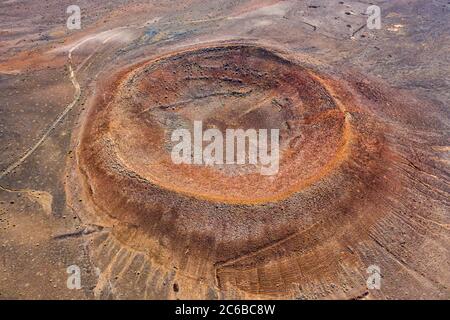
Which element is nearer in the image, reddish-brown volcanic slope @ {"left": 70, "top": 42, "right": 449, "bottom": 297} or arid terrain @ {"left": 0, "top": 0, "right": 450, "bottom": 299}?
arid terrain @ {"left": 0, "top": 0, "right": 450, "bottom": 299}

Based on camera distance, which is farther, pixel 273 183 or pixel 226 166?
pixel 226 166

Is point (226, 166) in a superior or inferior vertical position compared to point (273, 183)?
superior

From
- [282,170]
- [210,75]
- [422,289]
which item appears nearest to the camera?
[422,289]

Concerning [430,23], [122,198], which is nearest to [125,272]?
[122,198]

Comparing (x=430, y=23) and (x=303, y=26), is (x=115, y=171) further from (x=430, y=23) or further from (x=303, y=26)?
(x=430, y=23)

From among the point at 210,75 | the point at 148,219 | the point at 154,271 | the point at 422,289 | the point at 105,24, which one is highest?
the point at 105,24

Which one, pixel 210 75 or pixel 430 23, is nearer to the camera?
pixel 210 75

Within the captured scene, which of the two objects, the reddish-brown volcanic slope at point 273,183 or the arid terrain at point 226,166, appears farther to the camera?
the reddish-brown volcanic slope at point 273,183

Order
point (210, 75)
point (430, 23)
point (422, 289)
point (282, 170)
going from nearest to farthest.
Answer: point (422, 289), point (282, 170), point (210, 75), point (430, 23)
